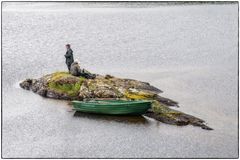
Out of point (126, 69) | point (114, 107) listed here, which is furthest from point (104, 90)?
point (126, 69)

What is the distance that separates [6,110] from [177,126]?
12116 millimetres

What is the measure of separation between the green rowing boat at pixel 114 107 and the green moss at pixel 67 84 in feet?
9.10

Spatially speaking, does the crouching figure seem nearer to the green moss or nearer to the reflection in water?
the green moss

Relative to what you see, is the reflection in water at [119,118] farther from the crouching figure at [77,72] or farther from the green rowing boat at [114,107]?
the crouching figure at [77,72]

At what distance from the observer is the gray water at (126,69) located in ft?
115

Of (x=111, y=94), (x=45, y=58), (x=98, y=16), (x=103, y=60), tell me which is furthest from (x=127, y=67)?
(x=98, y=16)

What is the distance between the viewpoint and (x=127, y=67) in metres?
55.1

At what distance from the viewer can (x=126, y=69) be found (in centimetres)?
5409

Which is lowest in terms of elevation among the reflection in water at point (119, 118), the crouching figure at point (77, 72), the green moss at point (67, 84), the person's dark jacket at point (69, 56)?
the reflection in water at point (119, 118)

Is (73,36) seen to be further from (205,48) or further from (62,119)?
(62,119)

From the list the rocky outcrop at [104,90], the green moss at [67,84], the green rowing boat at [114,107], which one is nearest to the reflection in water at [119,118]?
the green rowing boat at [114,107]

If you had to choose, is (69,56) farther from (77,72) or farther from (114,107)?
(114,107)

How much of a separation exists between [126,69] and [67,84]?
11.5m

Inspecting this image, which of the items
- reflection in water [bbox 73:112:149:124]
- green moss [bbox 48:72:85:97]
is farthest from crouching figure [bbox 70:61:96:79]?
reflection in water [bbox 73:112:149:124]
